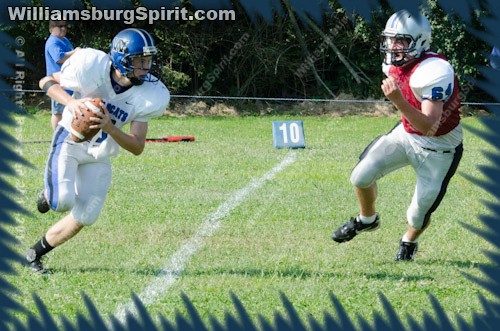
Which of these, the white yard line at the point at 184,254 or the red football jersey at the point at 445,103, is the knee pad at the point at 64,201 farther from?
the red football jersey at the point at 445,103

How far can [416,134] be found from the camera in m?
5.57

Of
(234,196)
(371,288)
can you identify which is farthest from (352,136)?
(371,288)

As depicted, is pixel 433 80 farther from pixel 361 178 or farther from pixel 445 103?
pixel 361 178

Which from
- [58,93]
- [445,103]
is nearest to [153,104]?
[58,93]

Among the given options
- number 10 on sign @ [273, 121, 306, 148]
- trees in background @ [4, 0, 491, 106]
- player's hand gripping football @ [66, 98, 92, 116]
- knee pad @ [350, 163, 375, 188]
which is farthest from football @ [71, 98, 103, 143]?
trees in background @ [4, 0, 491, 106]

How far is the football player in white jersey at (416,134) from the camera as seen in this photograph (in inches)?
205

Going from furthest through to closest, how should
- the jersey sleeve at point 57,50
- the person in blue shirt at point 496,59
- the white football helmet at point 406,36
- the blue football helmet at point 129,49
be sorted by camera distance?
the jersey sleeve at point 57,50 < the white football helmet at point 406,36 < the blue football helmet at point 129,49 < the person in blue shirt at point 496,59

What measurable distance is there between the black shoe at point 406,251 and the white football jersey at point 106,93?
1858mm

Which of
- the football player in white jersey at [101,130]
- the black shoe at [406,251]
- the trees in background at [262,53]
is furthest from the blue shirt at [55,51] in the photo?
the trees in background at [262,53]

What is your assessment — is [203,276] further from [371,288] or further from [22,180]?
[22,180]

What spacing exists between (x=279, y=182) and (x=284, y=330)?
17.1 feet

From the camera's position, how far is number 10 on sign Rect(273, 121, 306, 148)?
40.0ft

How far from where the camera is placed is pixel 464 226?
6.93 metres

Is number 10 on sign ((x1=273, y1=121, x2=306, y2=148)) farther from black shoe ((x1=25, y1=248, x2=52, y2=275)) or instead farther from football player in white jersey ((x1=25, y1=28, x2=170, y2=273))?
black shoe ((x1=25, y1=248, x2=52, y2=275))
